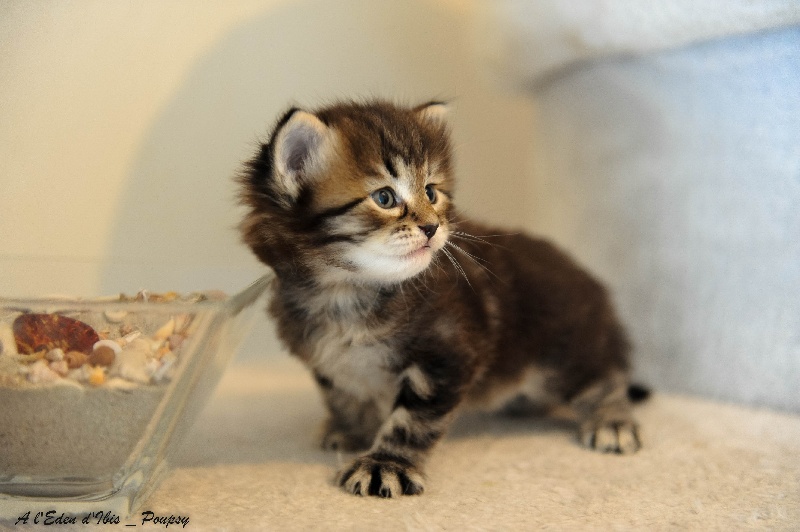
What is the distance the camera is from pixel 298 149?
1.24 meters

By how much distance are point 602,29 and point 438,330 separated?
906 millimetres

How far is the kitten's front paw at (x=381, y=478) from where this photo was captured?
119 cm

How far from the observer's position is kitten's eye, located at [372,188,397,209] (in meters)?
1.22

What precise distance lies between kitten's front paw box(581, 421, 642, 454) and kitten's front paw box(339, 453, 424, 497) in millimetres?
454

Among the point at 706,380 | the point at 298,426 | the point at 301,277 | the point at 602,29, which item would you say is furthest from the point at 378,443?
the point at 602,29

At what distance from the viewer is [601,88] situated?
6.35ft

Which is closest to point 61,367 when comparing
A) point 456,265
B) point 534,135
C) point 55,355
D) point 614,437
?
point 55,355

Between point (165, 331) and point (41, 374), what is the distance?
7.8 inches

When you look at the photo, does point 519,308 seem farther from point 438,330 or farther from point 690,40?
point 690,40

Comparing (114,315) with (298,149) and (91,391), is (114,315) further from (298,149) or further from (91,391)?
(298,149)

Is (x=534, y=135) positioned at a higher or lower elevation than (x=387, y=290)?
higher

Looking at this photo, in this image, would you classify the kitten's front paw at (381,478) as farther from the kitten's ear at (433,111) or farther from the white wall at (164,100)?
the kitten's ear at (433,111)

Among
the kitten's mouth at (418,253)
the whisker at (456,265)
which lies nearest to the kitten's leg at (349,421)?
the whisker at (456,265)

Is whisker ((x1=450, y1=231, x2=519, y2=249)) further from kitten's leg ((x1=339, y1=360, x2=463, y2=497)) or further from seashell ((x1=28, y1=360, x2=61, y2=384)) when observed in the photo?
seashell ((x1=28, y1=360, x2=61, y2=384))
